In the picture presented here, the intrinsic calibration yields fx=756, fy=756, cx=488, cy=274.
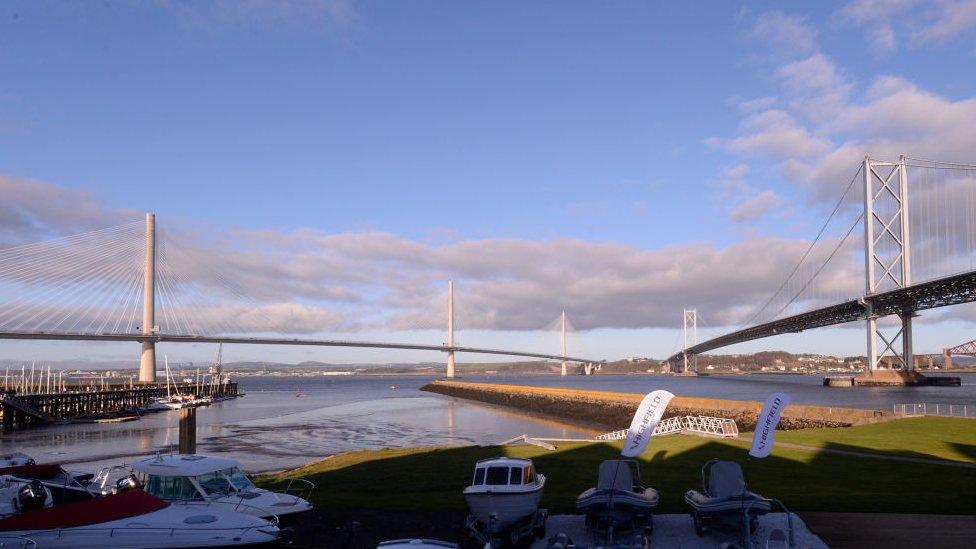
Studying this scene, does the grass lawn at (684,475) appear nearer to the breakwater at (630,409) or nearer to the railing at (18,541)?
the railing at (18,541)

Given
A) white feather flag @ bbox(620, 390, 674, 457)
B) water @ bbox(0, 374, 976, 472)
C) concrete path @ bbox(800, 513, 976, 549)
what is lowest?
water @ bbox(0, 374, 976, 472)

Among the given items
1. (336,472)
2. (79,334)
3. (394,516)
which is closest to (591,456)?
(336,472)

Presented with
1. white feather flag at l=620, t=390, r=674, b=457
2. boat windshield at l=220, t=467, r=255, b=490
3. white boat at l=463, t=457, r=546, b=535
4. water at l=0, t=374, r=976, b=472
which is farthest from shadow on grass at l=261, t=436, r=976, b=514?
water at l=0, t=374, r=976, b=472

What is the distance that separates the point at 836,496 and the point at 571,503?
19.3 feet

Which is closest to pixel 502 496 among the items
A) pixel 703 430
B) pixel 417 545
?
pixel 417 545

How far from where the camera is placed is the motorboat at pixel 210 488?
50.3 ft

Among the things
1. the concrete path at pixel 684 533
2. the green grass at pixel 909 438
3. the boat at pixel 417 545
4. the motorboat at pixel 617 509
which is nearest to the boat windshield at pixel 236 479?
the boat at pixel 417 545

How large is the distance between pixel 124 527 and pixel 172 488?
258 cm

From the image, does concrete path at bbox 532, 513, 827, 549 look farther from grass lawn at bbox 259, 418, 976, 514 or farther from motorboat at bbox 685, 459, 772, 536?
grass lawn at bbox 259, 418, 976, 514

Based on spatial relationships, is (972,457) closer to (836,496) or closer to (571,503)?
(836,496)

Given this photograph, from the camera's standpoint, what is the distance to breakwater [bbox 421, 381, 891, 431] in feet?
136

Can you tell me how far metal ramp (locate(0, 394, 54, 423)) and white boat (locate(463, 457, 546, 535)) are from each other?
201 feet

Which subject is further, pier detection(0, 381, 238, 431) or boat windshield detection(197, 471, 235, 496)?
pier detection(0, 381, 238, 431)

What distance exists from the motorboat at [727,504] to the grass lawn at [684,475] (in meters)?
2.12
